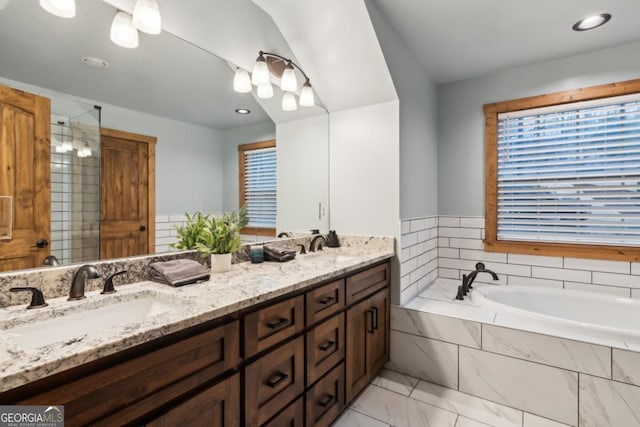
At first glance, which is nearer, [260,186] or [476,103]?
[260,186]

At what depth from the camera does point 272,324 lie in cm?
124

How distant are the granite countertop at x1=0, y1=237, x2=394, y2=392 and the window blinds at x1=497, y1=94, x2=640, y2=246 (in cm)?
173

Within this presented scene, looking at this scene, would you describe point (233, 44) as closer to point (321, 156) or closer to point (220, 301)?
point (321, 156)

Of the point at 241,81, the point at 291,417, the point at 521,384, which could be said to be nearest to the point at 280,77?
the point at 241,81

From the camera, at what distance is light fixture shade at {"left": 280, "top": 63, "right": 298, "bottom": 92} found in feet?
6.93

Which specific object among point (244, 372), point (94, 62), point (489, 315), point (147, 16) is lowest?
point (489, 315)

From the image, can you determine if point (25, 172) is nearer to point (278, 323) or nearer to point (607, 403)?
point (278, 323)

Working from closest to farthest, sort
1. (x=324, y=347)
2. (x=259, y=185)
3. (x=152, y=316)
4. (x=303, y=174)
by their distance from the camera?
(x=152, y=316), (x=324, y=347), (x=259, y=185), (x=303, y=174)

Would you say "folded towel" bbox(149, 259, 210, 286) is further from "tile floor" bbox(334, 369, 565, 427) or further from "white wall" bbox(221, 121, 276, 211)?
"tile floor" bbox(334, 369, 565, 427)

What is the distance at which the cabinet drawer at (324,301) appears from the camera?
147cm

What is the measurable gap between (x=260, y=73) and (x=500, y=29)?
1702mm

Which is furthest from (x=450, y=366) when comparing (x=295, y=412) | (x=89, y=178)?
(x=89, y=178)

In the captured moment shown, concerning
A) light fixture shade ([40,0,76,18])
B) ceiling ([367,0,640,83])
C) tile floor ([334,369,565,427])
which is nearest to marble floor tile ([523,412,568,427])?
tile floor ([334,369,565,427])

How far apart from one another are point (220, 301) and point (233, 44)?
1505 mm
